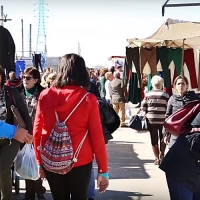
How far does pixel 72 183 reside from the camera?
122 inches

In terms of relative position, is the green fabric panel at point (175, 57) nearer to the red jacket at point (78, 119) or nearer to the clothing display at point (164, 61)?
the clothing display at point (164, 61)

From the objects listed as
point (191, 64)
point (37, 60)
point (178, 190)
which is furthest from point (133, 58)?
point (178, 190)

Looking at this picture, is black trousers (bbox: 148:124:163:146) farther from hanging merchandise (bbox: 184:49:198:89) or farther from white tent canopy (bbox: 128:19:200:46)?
hanging merchandise (bbox: 184:49:198:89)

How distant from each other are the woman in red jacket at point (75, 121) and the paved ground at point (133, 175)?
7.78 ft

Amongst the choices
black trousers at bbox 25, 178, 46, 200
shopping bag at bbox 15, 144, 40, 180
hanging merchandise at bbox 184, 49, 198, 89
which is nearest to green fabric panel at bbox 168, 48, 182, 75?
hanging merchandise at bbox 184, 49, 198, 89

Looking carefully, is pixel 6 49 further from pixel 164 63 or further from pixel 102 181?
pixel 164 63

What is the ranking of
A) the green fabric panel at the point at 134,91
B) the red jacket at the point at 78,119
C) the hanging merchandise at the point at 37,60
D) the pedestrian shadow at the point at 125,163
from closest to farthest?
the red jacket at the point at 78,119 < the pedestrian shadow at the point at 125,163 < the green fabric panel at the point at 134,91 < the hanging merchandise at the point at 37,60

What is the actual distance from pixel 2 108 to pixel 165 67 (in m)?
7.02

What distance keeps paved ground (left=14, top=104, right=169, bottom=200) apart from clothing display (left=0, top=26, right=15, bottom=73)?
1.86 meters

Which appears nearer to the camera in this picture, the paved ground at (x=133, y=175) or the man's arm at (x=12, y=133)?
the man's arm at (x=12, y=133)

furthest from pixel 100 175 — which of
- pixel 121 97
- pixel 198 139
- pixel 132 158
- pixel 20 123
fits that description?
pixel 121 97

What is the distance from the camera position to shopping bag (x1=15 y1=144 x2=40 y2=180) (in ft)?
15.4

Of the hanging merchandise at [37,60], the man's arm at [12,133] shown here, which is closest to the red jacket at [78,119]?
the man's arm at [12,133]

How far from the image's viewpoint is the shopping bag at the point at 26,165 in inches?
185
